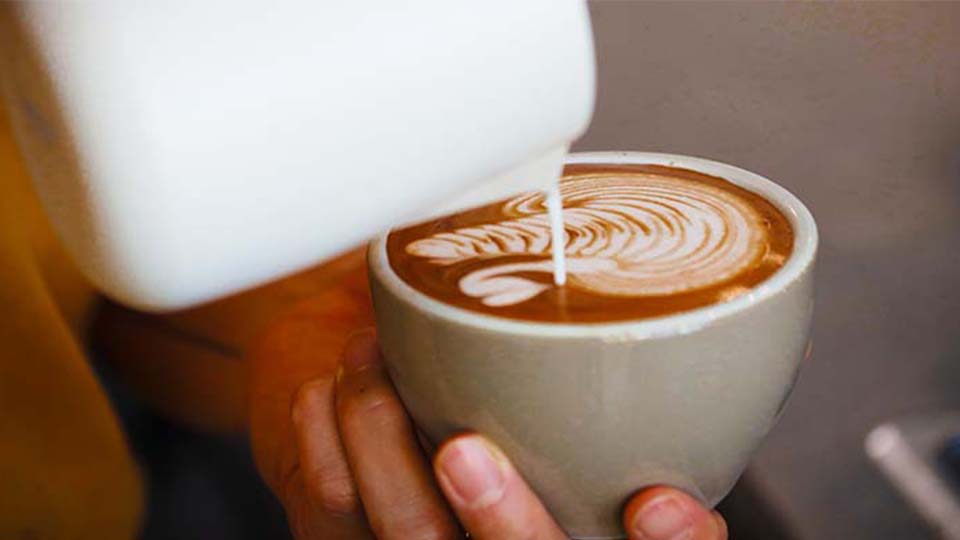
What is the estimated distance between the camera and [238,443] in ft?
3.73

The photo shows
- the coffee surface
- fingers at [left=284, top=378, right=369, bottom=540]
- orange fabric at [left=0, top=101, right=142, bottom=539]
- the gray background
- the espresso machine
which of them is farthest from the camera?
orange fabric at [left=0, top=101, right=142, bottom=539]

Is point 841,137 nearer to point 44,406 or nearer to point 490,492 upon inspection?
point 490,492

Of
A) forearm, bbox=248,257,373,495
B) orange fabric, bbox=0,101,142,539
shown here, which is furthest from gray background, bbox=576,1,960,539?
orange fabric, bbox=0,101,142,539

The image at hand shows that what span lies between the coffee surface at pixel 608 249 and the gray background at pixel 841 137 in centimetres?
16

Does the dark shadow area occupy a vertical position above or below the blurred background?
below

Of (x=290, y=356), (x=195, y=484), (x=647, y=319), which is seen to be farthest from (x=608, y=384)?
(x=195, y=484)

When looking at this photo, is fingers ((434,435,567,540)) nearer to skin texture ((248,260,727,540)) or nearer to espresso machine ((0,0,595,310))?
skin texture ((248,260,727,540))

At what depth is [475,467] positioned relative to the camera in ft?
1.40

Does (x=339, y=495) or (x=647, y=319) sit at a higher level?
(x=647, y=319)

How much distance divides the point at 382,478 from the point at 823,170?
1.69ft

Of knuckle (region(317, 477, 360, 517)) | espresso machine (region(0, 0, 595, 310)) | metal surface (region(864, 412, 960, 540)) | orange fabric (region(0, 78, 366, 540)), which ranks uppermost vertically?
A: espresso machine (region(0, 0, 595, 310))

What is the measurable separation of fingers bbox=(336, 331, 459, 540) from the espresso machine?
0.16 metres

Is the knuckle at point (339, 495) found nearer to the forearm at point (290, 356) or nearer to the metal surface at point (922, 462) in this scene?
the forearm at point (290, 356)

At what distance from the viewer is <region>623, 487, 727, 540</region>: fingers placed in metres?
0.43
